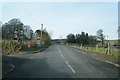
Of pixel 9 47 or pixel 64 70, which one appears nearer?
pixel 64 70

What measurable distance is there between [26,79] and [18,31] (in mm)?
87342

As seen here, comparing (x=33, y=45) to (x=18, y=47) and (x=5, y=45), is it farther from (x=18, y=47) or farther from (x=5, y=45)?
(x=5, y=45)

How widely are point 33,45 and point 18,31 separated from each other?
48913 mm

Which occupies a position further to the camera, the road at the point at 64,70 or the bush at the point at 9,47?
the bush at the point at 9,47

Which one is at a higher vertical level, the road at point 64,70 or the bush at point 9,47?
the bush at point 9,47

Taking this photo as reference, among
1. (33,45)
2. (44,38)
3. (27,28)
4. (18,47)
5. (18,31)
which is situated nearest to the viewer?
(18,47)

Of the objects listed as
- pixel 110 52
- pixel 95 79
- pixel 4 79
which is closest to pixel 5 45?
pixel 110 52

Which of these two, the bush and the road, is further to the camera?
the bush

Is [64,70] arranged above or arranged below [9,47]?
below

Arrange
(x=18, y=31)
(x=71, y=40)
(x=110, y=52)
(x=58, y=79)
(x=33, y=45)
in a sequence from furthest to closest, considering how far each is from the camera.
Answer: (x=71, y=40), (x=18, y=31), (x=33, y=45), (x=110, y=52), (x=58, y=79)

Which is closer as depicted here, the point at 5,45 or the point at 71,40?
the point at 5,45

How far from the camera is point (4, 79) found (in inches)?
353

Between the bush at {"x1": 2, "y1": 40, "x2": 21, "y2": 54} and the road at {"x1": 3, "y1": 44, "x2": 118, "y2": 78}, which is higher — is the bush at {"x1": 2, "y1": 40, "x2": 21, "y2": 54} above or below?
above

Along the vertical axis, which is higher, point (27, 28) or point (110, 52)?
point (27, 28)
